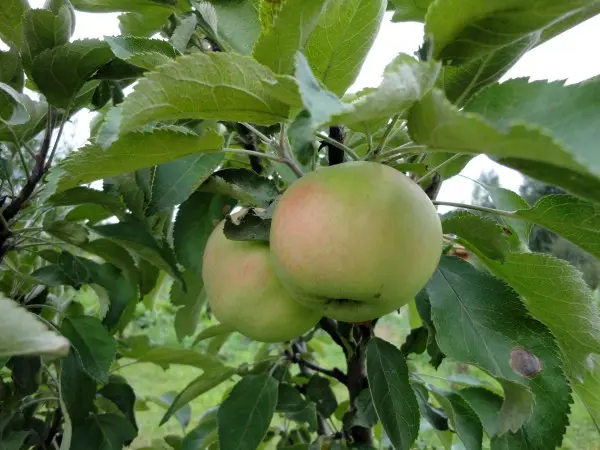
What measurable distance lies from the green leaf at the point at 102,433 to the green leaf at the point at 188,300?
0.18 m

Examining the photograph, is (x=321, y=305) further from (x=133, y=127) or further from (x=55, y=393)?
(x=55, y=393)

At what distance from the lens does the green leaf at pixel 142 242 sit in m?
0.79

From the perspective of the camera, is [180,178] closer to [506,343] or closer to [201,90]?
[201,90]

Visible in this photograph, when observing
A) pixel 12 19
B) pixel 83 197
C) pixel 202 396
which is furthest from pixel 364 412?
pixel 202 396

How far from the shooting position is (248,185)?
0.64 metres

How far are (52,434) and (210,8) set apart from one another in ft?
2.64

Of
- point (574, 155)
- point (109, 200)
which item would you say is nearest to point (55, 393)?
point (109, 200)

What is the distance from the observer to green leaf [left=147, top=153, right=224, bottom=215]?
62cm

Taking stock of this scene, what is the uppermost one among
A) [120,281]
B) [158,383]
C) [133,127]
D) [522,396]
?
[133,127]

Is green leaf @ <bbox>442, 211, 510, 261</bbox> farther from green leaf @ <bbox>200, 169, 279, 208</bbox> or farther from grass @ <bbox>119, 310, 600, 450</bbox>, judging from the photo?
grass @ <bbox>119, 310, 600, 450</bbox>

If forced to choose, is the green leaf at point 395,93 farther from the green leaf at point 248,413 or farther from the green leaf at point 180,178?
the green leaf at point 248,413

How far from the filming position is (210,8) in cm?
68

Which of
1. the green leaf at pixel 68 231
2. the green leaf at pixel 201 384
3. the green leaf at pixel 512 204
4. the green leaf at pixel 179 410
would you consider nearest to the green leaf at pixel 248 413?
the green leaf at pixel 201 384

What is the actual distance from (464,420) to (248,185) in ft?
1.45
